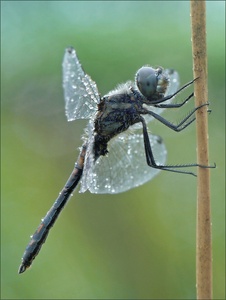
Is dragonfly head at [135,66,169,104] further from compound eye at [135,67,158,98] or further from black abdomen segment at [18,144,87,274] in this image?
black abdomen segment at [18,144,87,274]

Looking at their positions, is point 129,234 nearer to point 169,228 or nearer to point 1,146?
point 169,228

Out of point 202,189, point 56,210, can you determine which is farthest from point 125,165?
point 202,189

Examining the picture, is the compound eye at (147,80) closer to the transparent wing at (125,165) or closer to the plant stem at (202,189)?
the transparent wing at (125,165)

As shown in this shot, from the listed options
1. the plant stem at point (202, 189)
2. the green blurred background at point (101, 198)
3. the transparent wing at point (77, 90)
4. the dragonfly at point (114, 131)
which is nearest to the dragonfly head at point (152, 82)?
the dragonfly at point (114, 131)

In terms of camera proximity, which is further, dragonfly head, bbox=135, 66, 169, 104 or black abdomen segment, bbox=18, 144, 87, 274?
black abdomen segment, bbox=18, 144, 87, 274

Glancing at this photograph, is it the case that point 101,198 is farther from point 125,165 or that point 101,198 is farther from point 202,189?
point 202,189

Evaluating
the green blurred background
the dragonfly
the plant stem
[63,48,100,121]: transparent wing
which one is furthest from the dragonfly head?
the green blurred background

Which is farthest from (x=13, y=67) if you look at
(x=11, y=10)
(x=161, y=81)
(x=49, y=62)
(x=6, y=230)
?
(x=161, y=81)
